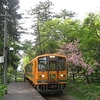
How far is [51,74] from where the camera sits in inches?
661

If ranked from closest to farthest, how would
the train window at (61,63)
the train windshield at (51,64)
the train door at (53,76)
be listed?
1. the train door at (53,76)
2. the train windshield at (51,64)
3. the train window at (61,63)

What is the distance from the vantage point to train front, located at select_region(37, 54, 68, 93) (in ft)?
54.8

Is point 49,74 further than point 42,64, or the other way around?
Result: point 42,64

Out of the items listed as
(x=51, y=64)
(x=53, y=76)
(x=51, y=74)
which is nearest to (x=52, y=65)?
(x=51, y=64)

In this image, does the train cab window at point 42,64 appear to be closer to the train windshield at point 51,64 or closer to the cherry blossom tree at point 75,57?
the train windshield at point 51,64

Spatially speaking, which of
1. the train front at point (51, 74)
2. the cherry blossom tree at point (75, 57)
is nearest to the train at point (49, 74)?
the train front at point (51, 74)

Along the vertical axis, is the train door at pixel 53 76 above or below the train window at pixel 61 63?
below

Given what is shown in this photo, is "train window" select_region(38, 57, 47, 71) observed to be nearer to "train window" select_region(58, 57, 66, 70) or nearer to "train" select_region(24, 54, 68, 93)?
"train" select_region(24, 54, 68, 93)

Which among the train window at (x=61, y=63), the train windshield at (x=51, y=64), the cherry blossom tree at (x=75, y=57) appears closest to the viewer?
the train windshield at (x=51, y=64)

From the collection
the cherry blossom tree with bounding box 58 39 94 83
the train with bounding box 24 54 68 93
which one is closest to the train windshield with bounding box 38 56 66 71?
the train with bounding box 24 54 68 93

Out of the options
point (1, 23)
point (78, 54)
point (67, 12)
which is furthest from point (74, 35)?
point (67, 12)

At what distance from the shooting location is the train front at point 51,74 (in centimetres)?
1670

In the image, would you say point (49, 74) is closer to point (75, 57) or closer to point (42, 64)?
point (42, 64)

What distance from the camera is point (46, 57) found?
1692 cm
